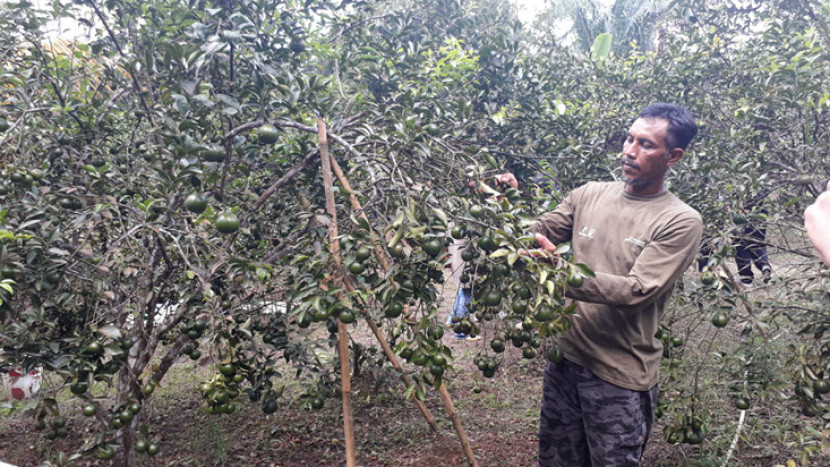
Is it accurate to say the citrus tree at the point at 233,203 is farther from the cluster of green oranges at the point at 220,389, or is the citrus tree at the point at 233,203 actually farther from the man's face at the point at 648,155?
the man's face at the point at 648,155

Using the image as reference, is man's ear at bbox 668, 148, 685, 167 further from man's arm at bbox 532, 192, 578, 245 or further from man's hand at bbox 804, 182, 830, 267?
man's hand at bbox 804, 182, 830, 267

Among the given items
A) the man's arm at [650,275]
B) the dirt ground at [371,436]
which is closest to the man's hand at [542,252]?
the man's arm at [650,275]

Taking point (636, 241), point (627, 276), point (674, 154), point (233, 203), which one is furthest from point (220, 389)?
point (674, 154)

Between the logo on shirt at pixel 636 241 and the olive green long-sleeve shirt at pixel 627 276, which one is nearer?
the olive green long-sleeve shirt at pixel 627 276

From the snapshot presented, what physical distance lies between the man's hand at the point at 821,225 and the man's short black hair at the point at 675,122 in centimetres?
82

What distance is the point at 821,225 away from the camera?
3.92ft

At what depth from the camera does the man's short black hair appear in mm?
2002

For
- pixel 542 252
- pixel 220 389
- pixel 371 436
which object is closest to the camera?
pixel 542 252

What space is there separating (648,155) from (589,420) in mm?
1060

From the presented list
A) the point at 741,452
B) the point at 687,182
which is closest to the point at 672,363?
the point at 687,182

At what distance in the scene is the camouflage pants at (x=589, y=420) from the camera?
191cm

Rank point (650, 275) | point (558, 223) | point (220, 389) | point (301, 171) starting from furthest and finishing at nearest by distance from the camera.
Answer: point (301, 171)
point (558, 223)
point (650, 275)
point (220, 389)

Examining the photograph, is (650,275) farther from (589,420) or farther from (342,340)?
(342,340)

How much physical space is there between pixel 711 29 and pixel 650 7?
380 inches
